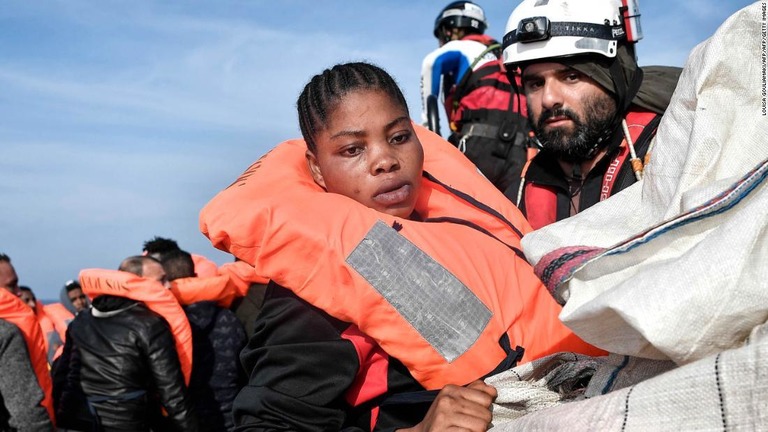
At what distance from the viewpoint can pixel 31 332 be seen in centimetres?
608

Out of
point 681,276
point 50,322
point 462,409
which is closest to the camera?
point 681,276

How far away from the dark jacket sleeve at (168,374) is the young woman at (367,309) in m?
4.27

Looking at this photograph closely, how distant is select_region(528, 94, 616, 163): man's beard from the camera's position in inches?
123

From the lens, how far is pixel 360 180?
7.21 feet

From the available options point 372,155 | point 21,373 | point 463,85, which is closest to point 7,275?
point 21,373

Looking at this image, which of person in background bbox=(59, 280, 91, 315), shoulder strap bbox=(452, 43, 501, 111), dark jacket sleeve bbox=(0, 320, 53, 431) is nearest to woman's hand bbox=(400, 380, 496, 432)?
shoulder strap bbox=(452, 43, 501, 111)

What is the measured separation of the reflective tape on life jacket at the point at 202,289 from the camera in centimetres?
683

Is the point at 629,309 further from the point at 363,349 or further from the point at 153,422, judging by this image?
the point at 153,422

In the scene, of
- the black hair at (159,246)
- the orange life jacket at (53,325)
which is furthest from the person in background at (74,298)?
the black hair at (159,246)

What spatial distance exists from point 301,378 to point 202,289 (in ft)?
17.0

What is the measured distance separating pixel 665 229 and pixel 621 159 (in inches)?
74.6

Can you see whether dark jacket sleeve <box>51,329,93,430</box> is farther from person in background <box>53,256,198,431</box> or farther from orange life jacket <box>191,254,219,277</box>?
orange life jacket <box>191,254,219,277</box>

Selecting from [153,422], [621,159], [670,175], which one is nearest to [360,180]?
[670,175]

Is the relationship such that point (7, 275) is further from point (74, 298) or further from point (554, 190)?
point (554, 190)
